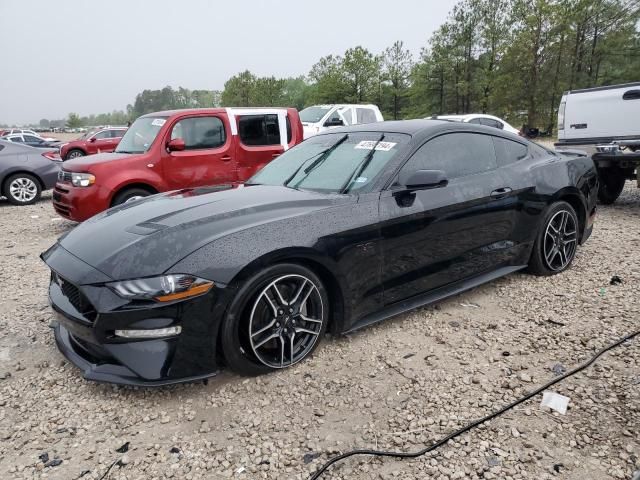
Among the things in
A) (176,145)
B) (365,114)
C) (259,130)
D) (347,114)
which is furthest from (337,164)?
(365,114)

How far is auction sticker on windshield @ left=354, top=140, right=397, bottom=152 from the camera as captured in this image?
3.30 metres

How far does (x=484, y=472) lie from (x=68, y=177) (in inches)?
250

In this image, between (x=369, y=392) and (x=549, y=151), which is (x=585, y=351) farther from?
(x=549, y=151)

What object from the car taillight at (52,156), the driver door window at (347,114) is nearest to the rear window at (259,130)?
the car taillight at (52,156)

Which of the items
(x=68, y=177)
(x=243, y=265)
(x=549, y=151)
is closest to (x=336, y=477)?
(x=243, y=265)

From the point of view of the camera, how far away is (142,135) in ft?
22.2

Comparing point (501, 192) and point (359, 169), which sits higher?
point (359, 169)

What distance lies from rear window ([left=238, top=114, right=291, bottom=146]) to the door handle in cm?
441

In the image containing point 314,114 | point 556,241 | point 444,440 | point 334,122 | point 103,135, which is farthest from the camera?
point 103,135

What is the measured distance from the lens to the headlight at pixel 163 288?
91.1 inches

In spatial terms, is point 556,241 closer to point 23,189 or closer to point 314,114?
point 23,189

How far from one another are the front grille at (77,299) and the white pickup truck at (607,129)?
6.74 m

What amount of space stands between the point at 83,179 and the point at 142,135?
3.76ft

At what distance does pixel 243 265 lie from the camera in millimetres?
2465
